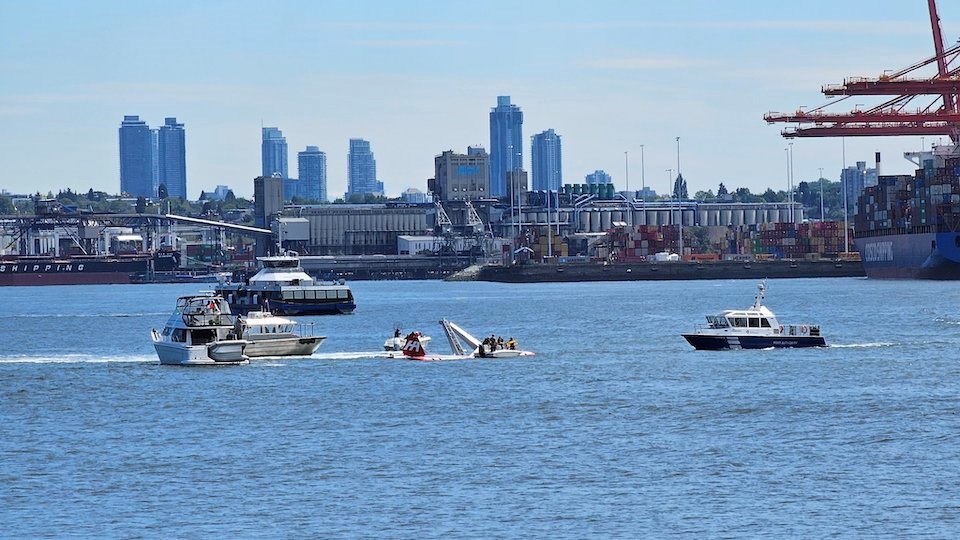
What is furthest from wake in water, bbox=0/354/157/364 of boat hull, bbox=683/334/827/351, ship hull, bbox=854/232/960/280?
ship hull, bbox=854/232/960/280

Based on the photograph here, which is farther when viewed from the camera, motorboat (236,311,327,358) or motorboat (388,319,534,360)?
motorboat (388,319,534,360)

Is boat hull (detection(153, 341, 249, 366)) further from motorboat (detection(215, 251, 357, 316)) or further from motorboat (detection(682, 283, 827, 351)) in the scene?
motorboat (detection(215, 251, 357, 316))

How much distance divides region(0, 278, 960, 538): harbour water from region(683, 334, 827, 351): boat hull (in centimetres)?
74

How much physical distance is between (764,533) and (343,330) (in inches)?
2661

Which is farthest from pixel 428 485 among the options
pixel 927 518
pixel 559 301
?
pixel 559 301

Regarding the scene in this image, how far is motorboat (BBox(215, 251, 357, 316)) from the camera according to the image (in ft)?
407

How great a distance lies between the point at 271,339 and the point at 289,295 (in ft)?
175

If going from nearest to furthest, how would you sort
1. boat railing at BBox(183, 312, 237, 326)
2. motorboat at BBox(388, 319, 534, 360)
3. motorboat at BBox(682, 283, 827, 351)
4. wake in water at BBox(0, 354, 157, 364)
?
boat railing at BBox(183, 312, 237, 326) → motorboat at BBox(388, 319, 534, 360) → motorboat at BBox(682, 283, 827, 351) → wake in water at BBox(0, 354, 157, 364)

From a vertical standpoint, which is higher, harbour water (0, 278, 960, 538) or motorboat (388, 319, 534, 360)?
motorboat (388, 319, 534, 360)

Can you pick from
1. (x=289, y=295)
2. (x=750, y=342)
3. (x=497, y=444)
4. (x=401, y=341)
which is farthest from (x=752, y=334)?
(x=289, y=295)

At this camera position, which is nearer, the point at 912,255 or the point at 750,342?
the point at 750,342

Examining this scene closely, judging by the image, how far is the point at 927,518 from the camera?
1366 inches

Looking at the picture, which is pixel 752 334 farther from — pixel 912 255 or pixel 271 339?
pixel 912 255

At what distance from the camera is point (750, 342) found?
72.6 m
